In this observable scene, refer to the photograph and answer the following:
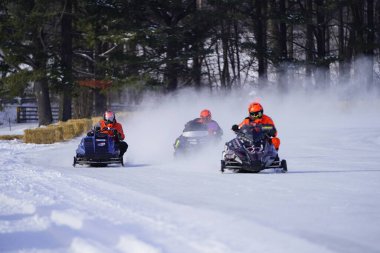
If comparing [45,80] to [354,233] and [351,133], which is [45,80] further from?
[354,233]

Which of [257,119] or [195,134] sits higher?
[257,119]

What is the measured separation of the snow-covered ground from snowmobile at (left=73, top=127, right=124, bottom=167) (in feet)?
4.70

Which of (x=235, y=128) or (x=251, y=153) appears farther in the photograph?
(x=235, y=128)

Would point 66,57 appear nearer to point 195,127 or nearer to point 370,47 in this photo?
point 370,47

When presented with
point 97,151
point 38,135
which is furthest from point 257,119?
point 38,135

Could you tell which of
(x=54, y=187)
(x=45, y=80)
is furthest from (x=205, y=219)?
(x=45, y=80)

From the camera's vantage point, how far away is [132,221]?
8.47 metres

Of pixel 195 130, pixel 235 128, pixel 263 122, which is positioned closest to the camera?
pixel 235 128

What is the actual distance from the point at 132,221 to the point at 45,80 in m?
34.0

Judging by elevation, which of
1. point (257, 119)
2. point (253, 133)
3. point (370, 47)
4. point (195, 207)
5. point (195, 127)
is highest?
point (370, 47)

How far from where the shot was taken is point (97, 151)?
59.8 ft

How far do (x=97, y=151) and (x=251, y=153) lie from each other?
4.97 m

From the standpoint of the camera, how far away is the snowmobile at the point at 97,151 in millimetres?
18203

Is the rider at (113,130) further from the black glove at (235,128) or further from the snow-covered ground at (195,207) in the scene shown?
the black glove at (235,128)
